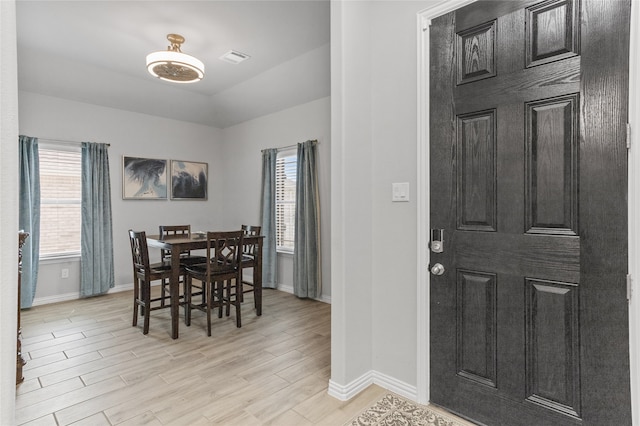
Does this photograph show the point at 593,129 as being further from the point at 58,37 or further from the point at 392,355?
the point at 58,37

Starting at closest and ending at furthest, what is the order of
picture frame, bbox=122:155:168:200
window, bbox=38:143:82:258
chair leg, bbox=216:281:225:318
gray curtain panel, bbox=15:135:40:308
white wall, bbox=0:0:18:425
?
white wall, bbox=0:0:18:425
chair leg, bbox=216:281:225:318
gray curtain panel, bbox=15:135:40:308
window, bbox=38:143:82:258
picture frame, bbox=122:155:168:200

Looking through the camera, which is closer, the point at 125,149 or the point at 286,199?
the point at 125,149

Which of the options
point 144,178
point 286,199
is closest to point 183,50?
point 144,178

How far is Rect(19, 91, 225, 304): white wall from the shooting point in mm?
4055

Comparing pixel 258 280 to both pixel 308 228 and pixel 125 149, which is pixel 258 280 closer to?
pixel 308 228

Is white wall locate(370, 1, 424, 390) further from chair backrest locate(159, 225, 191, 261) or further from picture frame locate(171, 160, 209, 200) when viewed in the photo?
picture frame locate(171, 160, 209, 200)

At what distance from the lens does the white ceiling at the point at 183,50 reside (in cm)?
279

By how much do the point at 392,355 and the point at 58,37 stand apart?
420 cm

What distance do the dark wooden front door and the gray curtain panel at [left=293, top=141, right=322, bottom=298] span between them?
2471 mm

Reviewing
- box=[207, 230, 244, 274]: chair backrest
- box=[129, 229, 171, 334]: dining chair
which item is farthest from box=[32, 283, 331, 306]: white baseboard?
box=[129, 229, 171, 334]: dining chair

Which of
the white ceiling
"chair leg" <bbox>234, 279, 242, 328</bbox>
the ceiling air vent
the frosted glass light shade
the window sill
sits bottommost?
"chair leg" <bbox>234, 279, 242, 328</bbox>

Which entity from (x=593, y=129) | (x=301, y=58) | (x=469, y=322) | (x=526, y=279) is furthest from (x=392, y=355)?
(x=301, y=58)

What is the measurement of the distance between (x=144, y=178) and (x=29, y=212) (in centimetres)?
142

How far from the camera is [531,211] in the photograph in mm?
1570
